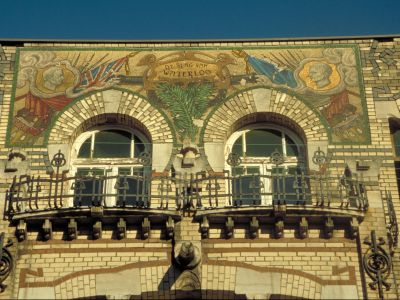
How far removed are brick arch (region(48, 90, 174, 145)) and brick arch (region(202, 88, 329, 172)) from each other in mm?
908

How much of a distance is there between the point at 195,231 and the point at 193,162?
1554 mm

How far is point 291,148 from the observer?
2061 centimetres

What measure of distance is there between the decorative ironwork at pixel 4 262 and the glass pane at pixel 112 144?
10.2ft

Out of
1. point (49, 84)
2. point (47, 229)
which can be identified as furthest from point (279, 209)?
point (49, 84)

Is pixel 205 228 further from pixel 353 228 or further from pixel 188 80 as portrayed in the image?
pixel 188 80

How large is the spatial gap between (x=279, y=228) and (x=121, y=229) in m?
2.86

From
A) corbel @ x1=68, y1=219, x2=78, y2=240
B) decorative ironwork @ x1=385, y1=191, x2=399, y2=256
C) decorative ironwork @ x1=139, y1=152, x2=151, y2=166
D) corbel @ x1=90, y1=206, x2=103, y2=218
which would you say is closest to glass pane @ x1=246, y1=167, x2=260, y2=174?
decorative ironwork @ x1=139, y1=152, x2=151, y2=166

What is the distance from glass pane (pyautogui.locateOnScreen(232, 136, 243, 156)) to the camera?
20.5m

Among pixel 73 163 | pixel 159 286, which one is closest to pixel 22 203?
pixel 73 163

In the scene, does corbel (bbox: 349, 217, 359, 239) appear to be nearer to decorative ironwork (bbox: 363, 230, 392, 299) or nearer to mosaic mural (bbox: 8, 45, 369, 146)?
decorative ironwork (bbox: 363, 230, 392, 299)

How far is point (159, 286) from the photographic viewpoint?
694 inches

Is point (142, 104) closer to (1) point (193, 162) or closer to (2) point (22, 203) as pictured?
(1) point (193, 162)

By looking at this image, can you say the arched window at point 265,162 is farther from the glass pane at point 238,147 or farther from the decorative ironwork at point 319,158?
the decorative ironwork at point 319,158

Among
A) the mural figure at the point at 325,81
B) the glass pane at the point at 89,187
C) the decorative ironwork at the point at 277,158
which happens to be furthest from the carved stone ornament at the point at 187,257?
the mural figure at the point at 325,81
